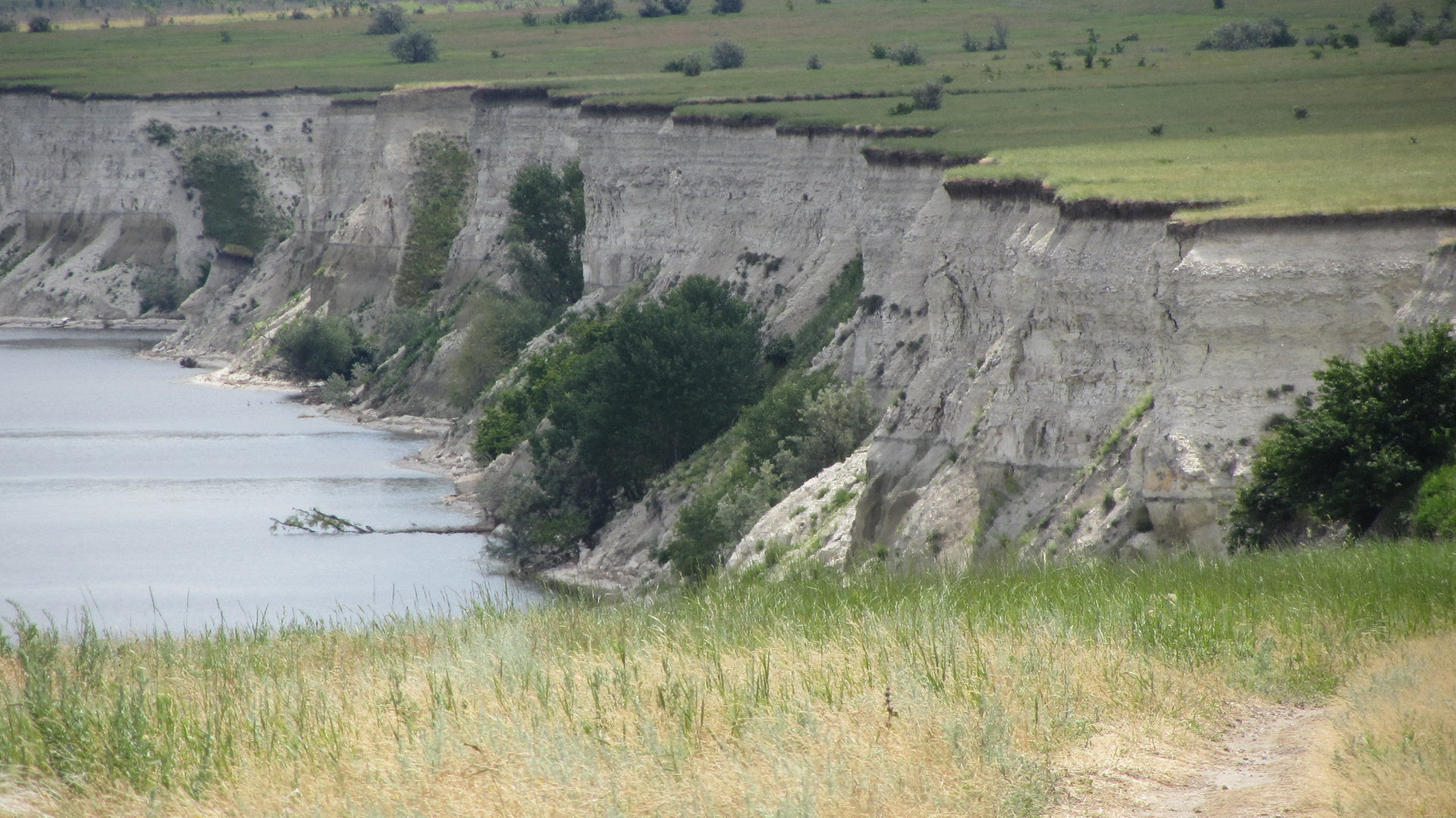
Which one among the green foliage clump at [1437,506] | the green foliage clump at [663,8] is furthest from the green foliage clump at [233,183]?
the green foliage clump at [1437,506]

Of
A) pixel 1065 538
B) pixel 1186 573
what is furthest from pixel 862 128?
Result: pixel 1186 573

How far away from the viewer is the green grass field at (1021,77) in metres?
26.9

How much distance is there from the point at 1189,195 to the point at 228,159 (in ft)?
304

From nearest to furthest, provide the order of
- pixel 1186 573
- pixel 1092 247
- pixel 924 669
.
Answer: pixel 924 669, pixel 1186 573, pixel 1092 247

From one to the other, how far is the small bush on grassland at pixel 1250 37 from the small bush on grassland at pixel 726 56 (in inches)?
1060

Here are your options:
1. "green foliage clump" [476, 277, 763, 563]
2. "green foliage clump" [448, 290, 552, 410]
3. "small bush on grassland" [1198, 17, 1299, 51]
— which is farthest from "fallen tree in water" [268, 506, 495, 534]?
"small bush on grassland" [1198, 17, 1299, 51]

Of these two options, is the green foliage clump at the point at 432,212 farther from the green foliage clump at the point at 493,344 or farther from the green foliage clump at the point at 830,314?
the green foliage clump at the point at 830,314

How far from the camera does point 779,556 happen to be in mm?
30750

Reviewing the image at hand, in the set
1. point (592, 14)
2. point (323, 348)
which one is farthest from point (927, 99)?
point (592, 14)

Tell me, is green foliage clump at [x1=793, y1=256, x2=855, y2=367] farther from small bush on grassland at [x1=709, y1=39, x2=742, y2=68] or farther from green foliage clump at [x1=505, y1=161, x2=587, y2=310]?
small bush on grassland at [x1=709, y1=39, x2=742, y2=68]

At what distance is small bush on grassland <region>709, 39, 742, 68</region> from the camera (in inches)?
3627

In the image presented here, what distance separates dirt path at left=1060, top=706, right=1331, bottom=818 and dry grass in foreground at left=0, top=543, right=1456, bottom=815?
8.3 inches

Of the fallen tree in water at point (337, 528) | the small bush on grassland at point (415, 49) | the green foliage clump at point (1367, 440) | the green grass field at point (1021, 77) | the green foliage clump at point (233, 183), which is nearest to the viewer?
the green foliage clump at point (1367, 440)

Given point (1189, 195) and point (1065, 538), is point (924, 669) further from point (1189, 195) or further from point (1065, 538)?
point (1189, 195)
